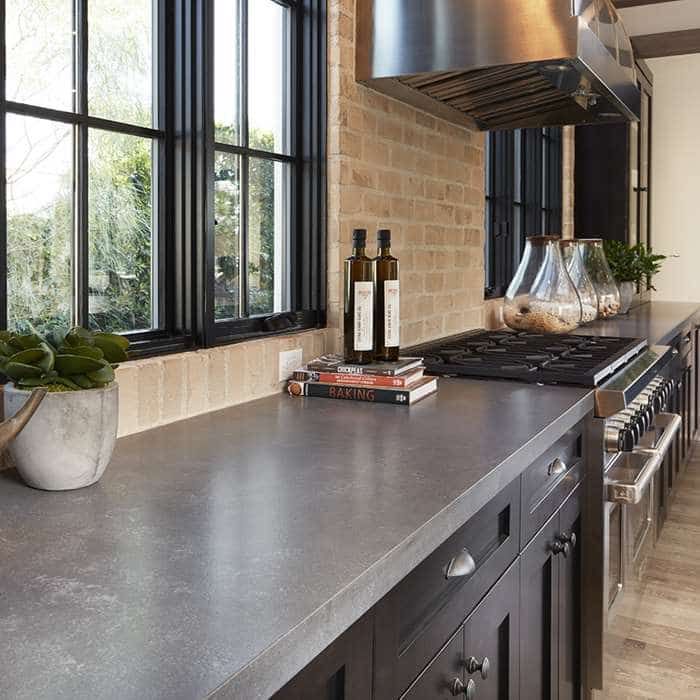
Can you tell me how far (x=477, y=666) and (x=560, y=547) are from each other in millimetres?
554

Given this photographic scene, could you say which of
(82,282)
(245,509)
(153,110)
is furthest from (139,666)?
(153,110)

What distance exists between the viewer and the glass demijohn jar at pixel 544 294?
3.23 meters

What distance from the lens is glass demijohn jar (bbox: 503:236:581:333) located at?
10.6ft

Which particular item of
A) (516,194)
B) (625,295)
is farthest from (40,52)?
(625,295)

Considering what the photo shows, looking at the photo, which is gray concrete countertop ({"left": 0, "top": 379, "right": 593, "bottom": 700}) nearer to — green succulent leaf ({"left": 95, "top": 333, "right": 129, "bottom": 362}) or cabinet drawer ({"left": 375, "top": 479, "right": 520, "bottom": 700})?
cabinet drawer ({"left": 375, "top": 479, "right": 520, "bottom": 700})

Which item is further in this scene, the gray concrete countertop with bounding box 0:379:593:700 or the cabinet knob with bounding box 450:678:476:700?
the cabinet knob with bounding box 450:678:476:700

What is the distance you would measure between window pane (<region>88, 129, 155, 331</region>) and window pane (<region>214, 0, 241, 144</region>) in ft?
0.76

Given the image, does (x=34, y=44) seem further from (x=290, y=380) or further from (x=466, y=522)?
(x=466, y=522)

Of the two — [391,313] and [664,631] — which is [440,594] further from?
[664,631]

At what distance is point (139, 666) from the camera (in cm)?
66

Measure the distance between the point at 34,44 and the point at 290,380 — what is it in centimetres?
91

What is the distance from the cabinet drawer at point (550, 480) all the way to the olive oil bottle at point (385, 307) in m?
0.47

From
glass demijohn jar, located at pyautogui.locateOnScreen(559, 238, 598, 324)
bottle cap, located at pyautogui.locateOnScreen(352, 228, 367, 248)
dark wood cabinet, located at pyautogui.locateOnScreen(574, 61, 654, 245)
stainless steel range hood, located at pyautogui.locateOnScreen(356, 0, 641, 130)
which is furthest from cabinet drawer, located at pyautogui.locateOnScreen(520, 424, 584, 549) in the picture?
dark wood cabinet, located at pyautogui.locateOnScreen(574, 61, 654, 245)

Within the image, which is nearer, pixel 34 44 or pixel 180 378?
pixel 34 44
